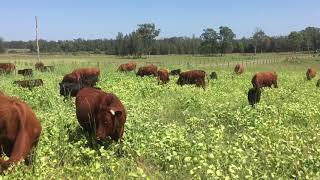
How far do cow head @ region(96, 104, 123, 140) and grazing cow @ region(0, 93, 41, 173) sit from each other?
178cm

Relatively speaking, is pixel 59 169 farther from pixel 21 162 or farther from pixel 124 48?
pixel 124 48

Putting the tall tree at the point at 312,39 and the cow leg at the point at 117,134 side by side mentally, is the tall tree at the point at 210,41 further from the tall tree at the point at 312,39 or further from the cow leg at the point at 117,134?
the cow leg at the point at 117,134

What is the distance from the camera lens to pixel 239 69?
3722 cm

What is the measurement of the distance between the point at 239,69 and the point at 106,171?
30653 mm

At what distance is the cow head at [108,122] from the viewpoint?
349 inches

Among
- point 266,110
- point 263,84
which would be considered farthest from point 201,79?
point 266,110

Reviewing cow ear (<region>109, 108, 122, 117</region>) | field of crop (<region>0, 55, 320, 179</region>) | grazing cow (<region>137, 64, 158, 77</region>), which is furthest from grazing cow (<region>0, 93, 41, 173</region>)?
grazing cow (<region>137, 64, 158, 77</region>)

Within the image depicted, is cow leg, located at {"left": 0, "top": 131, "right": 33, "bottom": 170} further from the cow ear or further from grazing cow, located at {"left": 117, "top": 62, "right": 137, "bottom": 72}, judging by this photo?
grazing cow, located at {"left": 117, "top": 62, "right": 137, "bottom": 72}

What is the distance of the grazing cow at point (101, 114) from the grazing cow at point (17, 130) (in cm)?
180

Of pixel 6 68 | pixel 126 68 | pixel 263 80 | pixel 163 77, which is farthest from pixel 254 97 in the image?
pixel 6 68

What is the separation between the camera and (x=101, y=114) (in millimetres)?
9117

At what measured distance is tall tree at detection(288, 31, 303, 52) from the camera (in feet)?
379

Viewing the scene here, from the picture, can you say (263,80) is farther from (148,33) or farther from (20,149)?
(148,33)

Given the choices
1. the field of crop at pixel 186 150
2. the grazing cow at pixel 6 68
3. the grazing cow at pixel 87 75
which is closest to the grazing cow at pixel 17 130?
the field of crop at pixel 186 150
